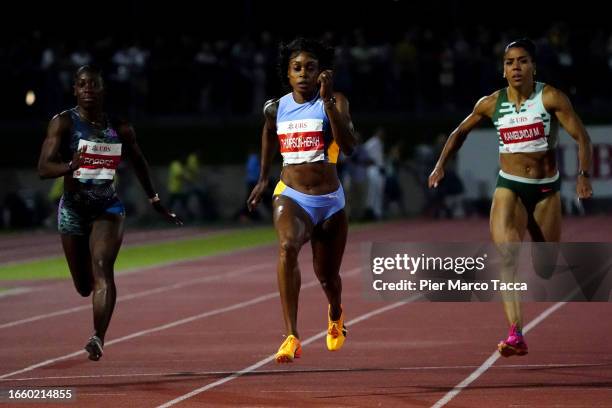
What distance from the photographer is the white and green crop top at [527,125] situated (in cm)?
1055

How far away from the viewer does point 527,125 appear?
1056 cm

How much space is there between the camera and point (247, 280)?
65.2ft

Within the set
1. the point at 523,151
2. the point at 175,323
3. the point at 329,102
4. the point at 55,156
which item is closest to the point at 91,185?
the point at 55,156

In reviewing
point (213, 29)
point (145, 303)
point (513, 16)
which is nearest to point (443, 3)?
point (513, 16)

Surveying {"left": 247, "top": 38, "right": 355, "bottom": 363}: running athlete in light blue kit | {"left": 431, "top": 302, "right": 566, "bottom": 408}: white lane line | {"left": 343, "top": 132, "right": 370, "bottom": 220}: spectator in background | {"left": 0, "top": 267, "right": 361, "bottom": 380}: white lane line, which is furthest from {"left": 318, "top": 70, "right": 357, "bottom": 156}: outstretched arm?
{"left": 343, "top": 132, "right": 370, "bottom": 220}: spectator in background

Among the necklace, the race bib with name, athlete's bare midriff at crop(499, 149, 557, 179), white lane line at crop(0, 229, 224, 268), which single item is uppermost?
the necklace

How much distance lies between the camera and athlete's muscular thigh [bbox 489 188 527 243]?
10625mm

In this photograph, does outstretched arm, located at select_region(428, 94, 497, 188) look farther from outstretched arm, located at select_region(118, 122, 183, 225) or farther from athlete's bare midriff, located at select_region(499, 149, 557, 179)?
outstretched arm, located at select_region(118, 122, 183, 225)

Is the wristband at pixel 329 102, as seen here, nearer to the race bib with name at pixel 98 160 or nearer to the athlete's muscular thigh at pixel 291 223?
the athlete's muscular thigh at pixel 291 223

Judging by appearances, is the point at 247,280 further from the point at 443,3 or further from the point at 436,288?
the point at 443,3

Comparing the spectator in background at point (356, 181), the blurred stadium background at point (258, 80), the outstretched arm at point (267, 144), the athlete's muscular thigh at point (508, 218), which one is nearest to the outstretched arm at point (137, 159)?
the outstretched arm at point (267, 144)

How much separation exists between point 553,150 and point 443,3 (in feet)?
88.8

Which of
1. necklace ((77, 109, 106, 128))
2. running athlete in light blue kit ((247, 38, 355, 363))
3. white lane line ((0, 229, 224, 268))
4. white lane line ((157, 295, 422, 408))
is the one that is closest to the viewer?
white lane line ((157, 295, 422, 408))

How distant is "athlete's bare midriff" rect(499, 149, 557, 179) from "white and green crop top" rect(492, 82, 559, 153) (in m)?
0.04
